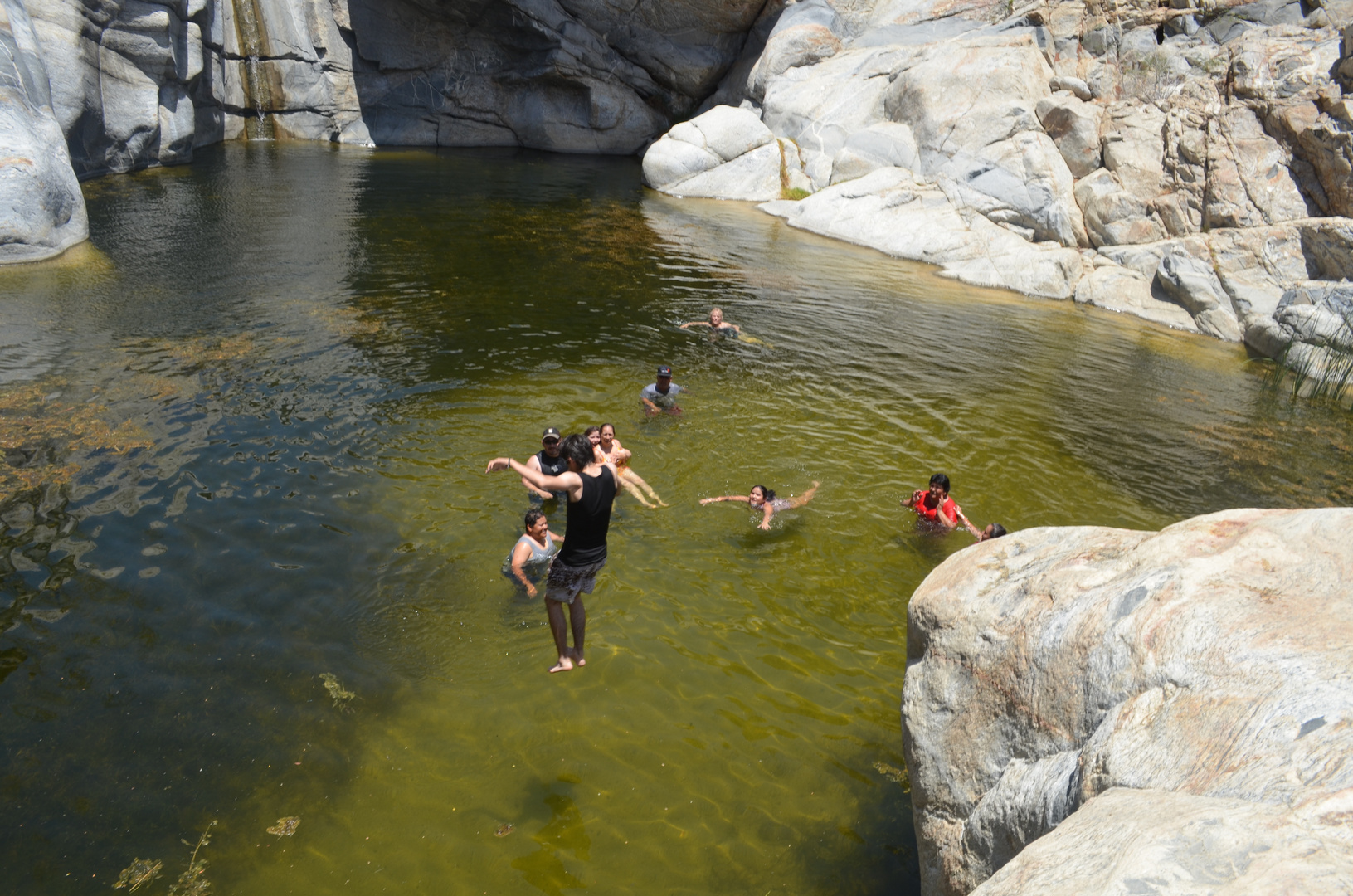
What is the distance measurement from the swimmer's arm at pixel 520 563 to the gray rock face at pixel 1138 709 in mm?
4636

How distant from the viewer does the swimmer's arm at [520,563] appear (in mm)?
8937

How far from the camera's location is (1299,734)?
3094mm

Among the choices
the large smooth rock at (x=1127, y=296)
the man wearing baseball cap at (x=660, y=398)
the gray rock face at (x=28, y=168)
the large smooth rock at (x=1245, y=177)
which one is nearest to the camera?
the man wearing baseball cap at (x=660, y=398)

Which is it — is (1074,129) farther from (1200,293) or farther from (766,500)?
(766,500)

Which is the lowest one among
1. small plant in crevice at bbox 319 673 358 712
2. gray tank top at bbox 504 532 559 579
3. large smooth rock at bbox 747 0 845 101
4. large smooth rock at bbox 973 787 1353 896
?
small plant in crevice at bbox 319 673 358 712

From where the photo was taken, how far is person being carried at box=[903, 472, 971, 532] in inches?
417

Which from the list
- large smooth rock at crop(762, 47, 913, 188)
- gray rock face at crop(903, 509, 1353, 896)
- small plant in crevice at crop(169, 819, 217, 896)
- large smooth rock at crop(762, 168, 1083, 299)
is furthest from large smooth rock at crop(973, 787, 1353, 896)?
large smooth rock at crop(762, 47, 913, 188)

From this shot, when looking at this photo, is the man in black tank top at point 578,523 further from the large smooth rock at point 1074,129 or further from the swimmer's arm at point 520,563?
the large smooth rock at point 1074,129

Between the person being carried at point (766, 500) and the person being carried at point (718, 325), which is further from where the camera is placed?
the person being carried at point (718, 325)

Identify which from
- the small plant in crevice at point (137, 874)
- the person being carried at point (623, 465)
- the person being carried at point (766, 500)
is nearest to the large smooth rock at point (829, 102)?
the person being carried at point (766, 500)

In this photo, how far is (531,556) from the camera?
9078 mm

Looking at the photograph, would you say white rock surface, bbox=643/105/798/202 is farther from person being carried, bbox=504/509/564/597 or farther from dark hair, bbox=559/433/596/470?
dark hair, bbox=559/433/596/470

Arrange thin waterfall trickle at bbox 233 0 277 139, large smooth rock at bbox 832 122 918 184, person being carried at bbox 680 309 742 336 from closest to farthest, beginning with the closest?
person being carried at bbox 680 309 742 336
large smooth rock at bbox 832 122 918 184
thin waterfall trickle at bbox 233 0 277 139

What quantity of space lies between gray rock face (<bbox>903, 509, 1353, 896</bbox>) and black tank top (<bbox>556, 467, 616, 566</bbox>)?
2.74 meters
